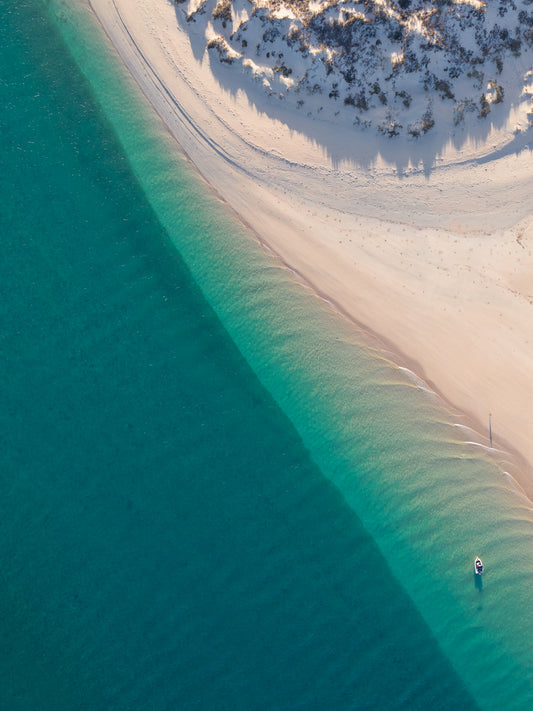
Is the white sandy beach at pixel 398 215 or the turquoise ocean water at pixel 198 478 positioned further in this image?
the white sandy beach at pixel 398 215

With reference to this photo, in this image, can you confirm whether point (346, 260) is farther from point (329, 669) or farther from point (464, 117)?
point (329, 669)

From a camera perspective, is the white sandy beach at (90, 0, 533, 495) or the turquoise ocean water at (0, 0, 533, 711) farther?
the white sandy beach at (90, 0, 533, 495)

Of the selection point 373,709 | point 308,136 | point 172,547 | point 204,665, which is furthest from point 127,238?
point 373,709

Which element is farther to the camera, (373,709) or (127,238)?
(127,238)

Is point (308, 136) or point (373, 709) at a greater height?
point (308, 136)
